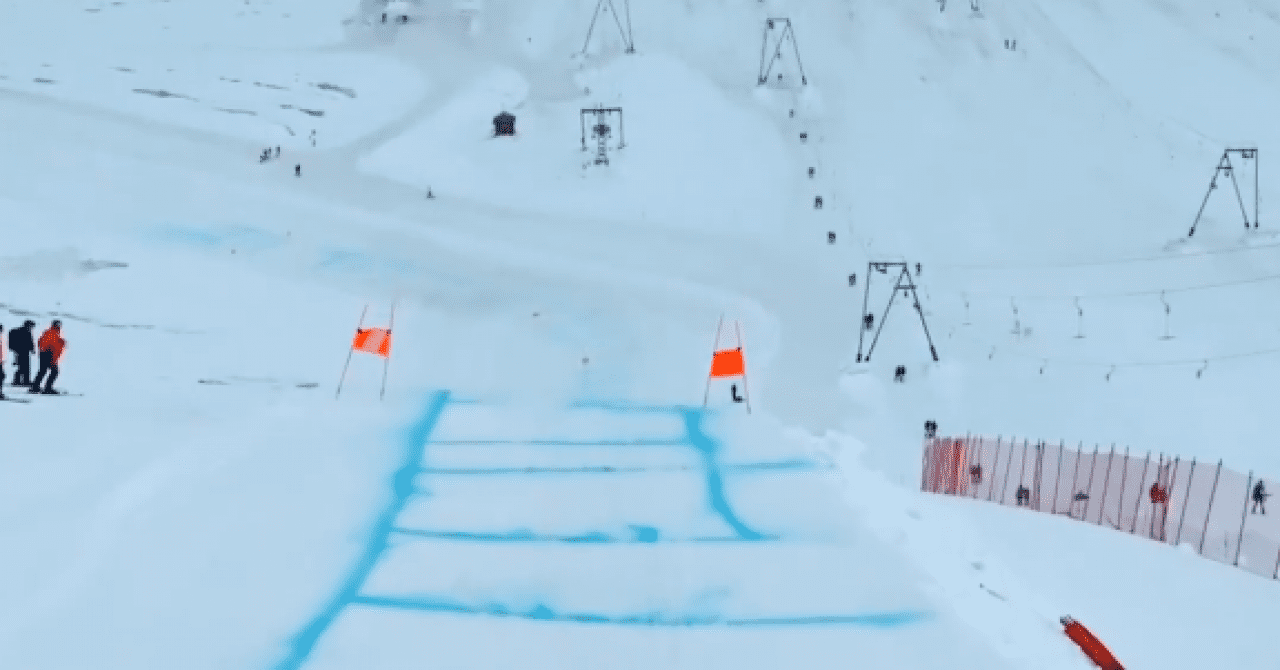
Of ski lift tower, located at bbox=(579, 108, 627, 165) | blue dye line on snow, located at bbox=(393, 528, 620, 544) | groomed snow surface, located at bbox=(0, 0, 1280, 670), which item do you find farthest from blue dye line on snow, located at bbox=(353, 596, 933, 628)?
ski lift tower, located at bbox=(579, 108, 627, 165)

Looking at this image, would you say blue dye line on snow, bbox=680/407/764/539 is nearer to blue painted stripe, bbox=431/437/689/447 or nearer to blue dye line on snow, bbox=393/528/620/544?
blue painted stripe, bbox=431/437/689/447

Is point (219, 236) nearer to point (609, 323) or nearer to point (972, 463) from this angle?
point (609, 323)

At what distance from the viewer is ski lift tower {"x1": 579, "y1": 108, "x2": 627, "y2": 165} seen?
107 ft

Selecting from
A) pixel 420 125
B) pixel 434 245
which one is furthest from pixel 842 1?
pixel 434 245

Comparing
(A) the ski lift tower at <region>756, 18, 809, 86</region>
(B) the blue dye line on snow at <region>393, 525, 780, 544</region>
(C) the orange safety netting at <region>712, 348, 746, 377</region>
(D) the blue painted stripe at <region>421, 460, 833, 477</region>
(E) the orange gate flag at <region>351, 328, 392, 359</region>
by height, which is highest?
(A) the ski lift tower at <region>756, 18, 809, 86</region>

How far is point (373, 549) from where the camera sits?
9148 mm

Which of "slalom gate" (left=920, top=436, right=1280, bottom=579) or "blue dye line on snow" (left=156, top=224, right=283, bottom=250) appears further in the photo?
"blue dye line on snow" (left=156, top=224, right=283, bottom=250)

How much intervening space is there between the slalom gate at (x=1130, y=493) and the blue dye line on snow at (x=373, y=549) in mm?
6686

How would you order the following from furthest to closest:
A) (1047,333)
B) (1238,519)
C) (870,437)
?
(1047,333) < (870,437) < (1238,519)

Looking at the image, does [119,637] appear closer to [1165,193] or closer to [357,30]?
[1165,193]

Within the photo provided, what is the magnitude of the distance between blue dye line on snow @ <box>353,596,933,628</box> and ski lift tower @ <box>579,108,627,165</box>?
25.3 m

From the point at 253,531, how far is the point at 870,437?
9.76m

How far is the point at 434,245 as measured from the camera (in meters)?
25.5

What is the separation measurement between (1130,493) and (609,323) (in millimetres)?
9909
